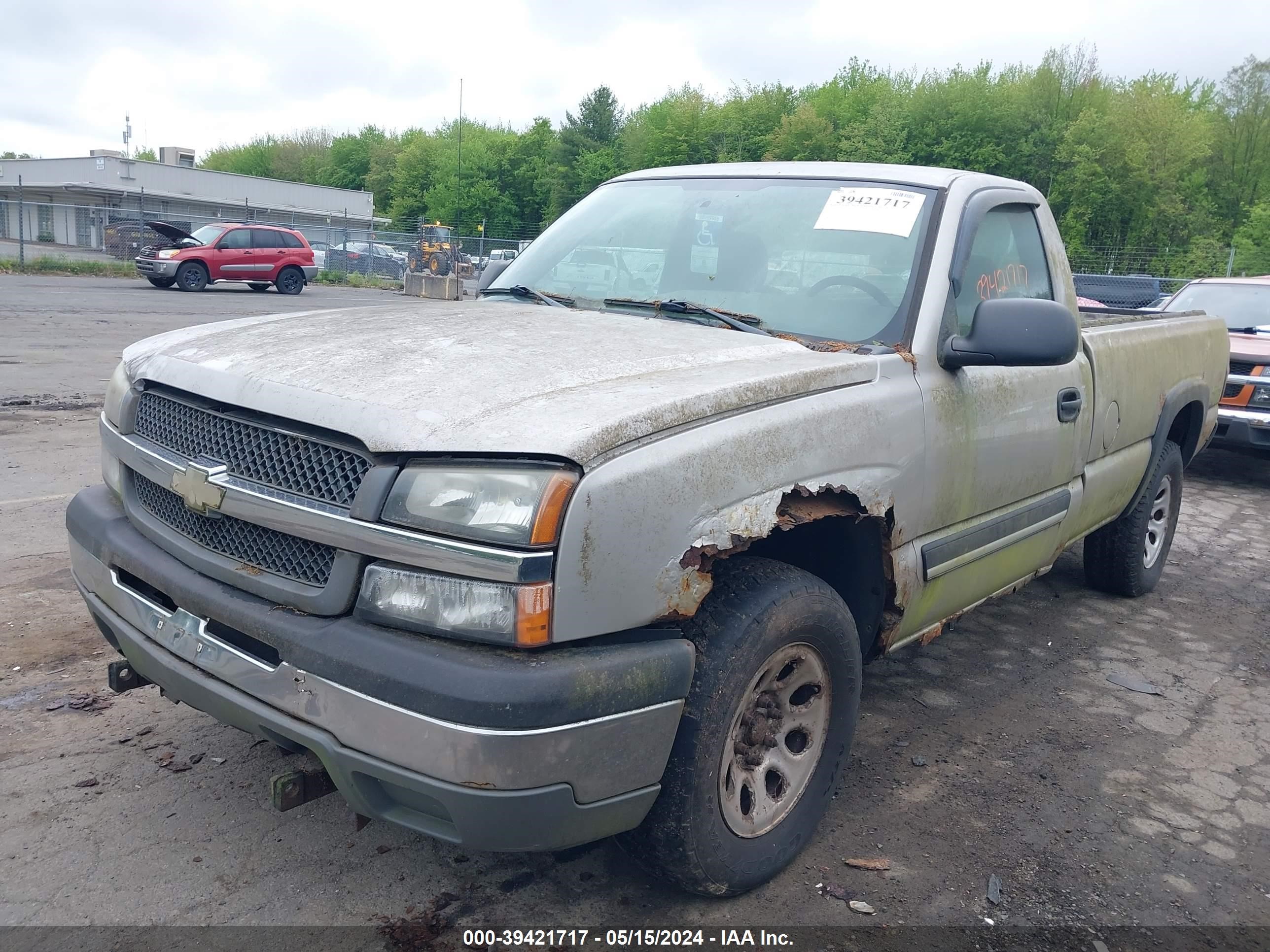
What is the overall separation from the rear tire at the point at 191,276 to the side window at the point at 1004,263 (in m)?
23.7

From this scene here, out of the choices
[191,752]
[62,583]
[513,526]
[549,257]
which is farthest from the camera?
[62,583]

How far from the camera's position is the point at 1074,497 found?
4.03 meters

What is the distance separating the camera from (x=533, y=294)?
372cm

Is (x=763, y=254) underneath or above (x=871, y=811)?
above

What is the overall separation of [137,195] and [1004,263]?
53.9m

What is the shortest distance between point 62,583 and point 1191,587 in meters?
5.77

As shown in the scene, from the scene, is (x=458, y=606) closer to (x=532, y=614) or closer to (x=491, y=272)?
(x=532, y=614)

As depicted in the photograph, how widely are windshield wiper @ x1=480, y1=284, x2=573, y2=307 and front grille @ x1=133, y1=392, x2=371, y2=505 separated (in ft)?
4.63

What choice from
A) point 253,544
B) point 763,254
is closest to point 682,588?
point 253,544

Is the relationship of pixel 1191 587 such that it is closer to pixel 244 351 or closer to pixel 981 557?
pixel 981 557

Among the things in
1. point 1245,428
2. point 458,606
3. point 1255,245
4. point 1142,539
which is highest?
point 1255,245

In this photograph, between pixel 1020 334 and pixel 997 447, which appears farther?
pixel 997 447

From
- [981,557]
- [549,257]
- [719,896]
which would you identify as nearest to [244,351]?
[549,257]

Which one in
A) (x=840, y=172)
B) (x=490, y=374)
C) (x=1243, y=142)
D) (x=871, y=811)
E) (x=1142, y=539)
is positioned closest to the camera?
(x=490, y=374)
